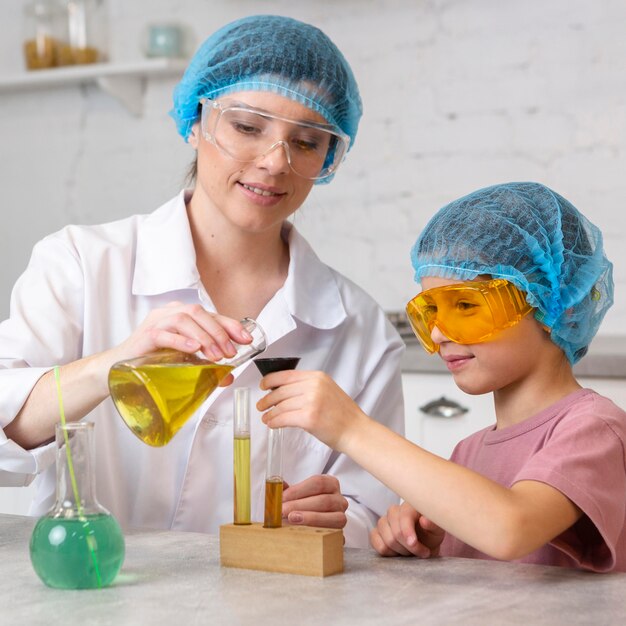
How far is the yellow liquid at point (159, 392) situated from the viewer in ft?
3.88

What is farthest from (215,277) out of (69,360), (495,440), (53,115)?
(53,115)

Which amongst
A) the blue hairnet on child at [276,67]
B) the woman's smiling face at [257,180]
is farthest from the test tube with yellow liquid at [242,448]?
the blue hairnet on child at [276,67]

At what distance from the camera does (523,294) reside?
4.99 ft

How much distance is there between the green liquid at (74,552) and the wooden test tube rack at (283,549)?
0.15 m

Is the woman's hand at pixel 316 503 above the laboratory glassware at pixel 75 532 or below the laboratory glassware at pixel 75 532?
below

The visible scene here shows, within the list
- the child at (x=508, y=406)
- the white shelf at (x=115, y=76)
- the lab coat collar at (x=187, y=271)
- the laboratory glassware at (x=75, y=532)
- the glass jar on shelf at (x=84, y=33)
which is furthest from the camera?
the glass jar on shelf at (x=84, y=33)

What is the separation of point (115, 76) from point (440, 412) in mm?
1823

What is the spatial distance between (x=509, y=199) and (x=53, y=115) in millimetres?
2817

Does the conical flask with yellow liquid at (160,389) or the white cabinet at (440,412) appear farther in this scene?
the white cabinet at (440,412)

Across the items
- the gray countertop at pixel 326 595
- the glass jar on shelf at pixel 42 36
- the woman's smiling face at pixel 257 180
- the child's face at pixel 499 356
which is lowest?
the gray countertop at pixel 326 595

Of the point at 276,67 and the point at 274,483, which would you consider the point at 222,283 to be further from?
the point at 274,483

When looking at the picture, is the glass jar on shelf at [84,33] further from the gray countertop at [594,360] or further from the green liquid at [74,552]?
the green liquid at [74,552]

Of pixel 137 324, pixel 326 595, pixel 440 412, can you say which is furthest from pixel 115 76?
pixel 326 595

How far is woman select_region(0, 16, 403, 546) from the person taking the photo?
5.73 feet
